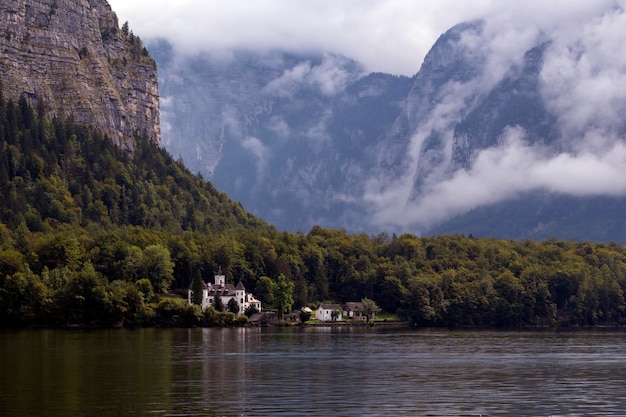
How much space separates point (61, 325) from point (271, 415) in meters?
118

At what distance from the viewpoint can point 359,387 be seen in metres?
90.4

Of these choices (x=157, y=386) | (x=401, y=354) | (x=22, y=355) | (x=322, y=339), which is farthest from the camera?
(x=322, y=339)

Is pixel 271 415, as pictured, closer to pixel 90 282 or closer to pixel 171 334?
pixel 171 334

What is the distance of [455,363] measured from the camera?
116 metres

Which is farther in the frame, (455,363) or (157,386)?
(455,363)

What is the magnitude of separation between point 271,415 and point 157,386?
18093 millimetres

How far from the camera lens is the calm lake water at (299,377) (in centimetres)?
7681

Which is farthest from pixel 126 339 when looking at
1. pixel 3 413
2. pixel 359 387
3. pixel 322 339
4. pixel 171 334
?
pixel 3 413

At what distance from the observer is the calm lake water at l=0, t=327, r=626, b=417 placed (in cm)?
7681

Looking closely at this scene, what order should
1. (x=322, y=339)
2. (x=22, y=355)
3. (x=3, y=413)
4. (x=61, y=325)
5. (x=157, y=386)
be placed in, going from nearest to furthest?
(x=3, y=413) < (x=157, y=386) < (x=22, y=355) < (x=322, y=339) < (x=61, y=325)

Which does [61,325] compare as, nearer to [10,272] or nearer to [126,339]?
[10,272]

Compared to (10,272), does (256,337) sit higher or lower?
lower

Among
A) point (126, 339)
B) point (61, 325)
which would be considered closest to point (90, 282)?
point (61, 325)

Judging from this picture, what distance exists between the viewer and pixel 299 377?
9794 cm
